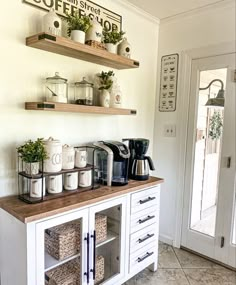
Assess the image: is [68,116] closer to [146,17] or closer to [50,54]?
[50,54]

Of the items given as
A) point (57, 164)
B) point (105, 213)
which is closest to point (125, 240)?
point (105, 213)

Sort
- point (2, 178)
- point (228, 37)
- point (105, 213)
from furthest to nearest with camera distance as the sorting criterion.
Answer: point (228, 37) < point (105, 213) < point (2, 178)

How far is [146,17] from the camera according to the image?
2508 mm

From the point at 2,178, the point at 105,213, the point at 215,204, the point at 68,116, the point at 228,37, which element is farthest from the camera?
the point at 215,204

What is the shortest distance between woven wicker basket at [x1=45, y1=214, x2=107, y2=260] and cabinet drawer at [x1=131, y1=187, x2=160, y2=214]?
0.50 metres

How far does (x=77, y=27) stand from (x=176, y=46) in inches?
48.2

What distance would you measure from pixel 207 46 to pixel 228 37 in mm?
194

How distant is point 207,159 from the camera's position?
2.44 metres

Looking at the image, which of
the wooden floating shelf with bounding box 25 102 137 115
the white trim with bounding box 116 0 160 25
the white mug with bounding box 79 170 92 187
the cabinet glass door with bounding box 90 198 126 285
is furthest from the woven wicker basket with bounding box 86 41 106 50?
the cabinet glass door with bounding box 90 198 126 285

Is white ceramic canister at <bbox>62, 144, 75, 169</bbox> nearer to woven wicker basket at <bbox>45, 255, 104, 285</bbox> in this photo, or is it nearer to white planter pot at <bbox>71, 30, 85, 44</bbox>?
woven wicker basket at <bbox>45, 255, 104, 285</bbox>

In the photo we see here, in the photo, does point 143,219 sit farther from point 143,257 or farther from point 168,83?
point 168,83

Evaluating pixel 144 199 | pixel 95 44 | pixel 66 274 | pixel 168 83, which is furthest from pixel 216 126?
pixel 66 274

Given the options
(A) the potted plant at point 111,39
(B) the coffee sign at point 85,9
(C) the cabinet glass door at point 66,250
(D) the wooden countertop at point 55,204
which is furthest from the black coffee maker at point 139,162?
(B) the coffee sign at point 85,9

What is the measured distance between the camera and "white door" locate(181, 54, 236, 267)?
2.24m
